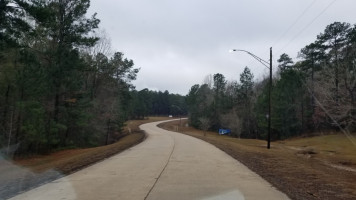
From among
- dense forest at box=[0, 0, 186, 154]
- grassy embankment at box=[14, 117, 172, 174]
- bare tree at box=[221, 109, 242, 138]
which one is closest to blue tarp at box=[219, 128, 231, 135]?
bare tree at box=[221, 109, 242, 138]

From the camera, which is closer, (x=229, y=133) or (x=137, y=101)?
(x=229, y=133)

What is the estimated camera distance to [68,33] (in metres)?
37.7

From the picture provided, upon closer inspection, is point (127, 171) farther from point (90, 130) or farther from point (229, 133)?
point (229, 133)

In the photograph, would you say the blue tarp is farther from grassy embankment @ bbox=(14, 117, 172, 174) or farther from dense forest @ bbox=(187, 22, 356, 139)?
grassy embankment @ bbox=(14, 117, 172, 174)

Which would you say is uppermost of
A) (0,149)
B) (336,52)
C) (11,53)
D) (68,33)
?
(336,52)

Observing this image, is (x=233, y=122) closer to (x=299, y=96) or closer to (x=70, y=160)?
(x=299, y=96)

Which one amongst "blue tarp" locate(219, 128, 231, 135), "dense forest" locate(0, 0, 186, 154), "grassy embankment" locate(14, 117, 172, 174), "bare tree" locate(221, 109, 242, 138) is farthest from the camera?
"blue tarp" locate(219, 128, 231, 135)

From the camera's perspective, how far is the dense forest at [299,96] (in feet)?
133

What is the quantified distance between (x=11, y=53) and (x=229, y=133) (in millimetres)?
72043

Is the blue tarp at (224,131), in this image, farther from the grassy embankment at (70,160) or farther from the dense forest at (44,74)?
the grassy embankment at (70,160)

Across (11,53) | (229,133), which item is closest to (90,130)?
(11,53)

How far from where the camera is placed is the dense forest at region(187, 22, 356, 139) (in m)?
40.5

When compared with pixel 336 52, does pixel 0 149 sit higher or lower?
lower

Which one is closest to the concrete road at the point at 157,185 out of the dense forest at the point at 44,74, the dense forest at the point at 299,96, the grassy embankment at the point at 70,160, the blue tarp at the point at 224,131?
the grassy embankment at the point at 70,160
